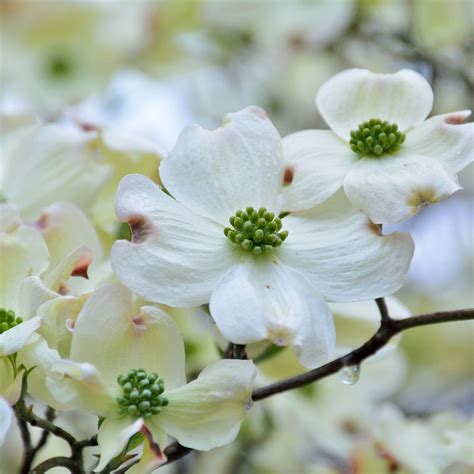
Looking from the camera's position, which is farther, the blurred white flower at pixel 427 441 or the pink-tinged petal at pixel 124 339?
the blurred white flower at pixel 427 441

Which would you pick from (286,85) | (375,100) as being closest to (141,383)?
(375,100)

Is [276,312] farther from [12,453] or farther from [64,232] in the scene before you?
[12,453]

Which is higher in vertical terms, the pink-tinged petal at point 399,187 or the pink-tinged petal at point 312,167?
the pink-tinged petal at point 399,187

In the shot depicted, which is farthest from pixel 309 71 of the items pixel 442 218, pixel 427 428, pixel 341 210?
pixel 341 210

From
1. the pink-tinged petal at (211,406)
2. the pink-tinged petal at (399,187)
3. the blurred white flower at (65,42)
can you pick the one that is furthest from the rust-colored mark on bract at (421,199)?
the blurred white flower at (65,42)

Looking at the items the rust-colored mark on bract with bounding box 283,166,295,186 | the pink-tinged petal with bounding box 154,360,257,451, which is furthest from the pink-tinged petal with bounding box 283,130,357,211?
the pink-tinged petal with bounding box 154,360,257,451

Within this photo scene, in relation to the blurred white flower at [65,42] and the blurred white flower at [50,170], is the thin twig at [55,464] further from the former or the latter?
the blurred white flower at [65,42]

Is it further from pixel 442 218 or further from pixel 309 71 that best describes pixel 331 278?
pixel 309 71

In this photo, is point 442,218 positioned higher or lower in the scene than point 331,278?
lower
